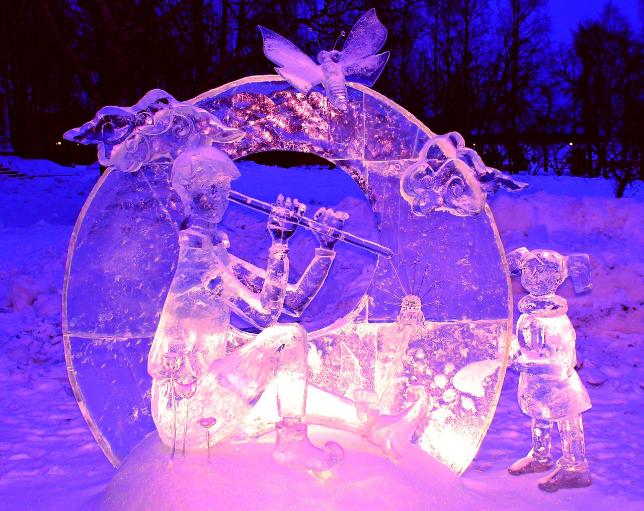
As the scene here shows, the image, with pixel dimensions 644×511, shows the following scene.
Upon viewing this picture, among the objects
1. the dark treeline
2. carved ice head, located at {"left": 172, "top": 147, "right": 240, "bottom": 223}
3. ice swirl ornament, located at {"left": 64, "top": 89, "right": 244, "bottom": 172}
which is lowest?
carved ice head, located at {"left": 172, "top": 147, "right": 240, "bottom": 223}

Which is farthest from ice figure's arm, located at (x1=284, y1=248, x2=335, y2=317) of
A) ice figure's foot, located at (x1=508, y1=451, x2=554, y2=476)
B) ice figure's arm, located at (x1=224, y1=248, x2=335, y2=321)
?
ice figure's foot, located at (x1=508, y1=451, x2=554, y2=476)

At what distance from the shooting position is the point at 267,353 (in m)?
2.50

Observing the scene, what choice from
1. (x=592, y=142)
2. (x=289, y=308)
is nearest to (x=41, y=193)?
(x=592, y=142)

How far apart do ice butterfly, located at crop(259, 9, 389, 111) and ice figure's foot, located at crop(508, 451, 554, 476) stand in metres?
1.80

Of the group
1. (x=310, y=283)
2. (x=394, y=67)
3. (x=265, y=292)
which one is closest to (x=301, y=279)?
(x=310, y=283)

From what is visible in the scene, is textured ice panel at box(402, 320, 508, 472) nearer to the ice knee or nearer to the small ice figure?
the small ice figure

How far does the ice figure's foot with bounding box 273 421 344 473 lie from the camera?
2.41m

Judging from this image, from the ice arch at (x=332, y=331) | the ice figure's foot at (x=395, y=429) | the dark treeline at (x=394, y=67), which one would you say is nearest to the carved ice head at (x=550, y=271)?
the ice arch at (x=332, y=331)

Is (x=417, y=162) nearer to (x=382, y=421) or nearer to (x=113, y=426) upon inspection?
(x=382, y=421)

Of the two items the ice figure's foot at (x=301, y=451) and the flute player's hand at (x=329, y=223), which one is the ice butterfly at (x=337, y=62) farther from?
the ice figure's foot at (x=301, y=451)

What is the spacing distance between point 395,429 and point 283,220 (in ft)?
3.01

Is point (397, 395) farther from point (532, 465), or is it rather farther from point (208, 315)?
point (208, 315)

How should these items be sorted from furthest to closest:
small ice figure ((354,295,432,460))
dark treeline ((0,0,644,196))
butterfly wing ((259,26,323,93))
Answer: dark treeline ((0,0,644,196)), butterfly wing ((259,26,323,93)), small ice figure ((354,295,432,460))

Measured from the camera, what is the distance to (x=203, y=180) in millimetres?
2531
